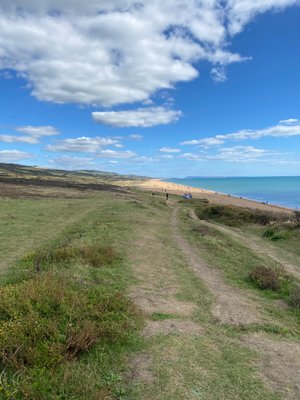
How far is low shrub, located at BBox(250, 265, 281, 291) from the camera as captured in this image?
13914 millimetres

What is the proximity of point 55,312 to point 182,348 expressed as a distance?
2857 mm

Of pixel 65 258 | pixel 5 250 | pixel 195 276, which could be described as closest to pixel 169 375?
pixel 195 276

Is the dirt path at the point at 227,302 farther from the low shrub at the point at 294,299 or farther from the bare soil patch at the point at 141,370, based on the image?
the bare soil patch at the point at 141,370

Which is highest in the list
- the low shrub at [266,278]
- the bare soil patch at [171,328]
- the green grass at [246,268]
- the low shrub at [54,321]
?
the low shrub at [54,321]

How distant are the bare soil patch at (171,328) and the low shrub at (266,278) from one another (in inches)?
221

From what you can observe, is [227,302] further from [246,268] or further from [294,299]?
[246,268]

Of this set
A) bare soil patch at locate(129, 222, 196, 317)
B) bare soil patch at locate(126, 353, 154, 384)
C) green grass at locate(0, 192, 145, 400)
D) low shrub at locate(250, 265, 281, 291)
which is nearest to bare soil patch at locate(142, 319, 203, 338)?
green grass at locate(0, 192, 145, 400)

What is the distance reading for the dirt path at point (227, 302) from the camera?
10250 mm

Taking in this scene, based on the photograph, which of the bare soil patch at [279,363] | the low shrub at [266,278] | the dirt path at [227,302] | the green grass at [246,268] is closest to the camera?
the bare soil patch at [279,363]

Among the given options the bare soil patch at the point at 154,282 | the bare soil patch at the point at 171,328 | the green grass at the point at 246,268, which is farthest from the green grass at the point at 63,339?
the green grass at the point at 246,268

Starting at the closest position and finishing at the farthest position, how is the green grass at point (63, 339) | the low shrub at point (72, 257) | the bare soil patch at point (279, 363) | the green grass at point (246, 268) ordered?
1. the green grass at point (63, 339)
2. the bare soil patch at point (279, 363)
3. the green grass at point (246, 268)
4. the low shrub at point (72, 257)

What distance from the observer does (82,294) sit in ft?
29.7

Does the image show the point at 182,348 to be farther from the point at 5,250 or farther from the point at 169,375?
the point at 5,250

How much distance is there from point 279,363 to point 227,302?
4.09m
